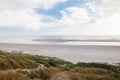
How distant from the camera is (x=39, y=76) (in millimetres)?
13570

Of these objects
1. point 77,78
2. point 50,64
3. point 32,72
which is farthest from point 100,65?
point 32,72

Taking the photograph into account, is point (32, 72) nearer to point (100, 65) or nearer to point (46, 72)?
point (46, 72)

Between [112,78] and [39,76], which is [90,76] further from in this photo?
[39,76]

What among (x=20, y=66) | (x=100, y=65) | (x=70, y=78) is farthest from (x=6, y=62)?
(x=100, y=65)

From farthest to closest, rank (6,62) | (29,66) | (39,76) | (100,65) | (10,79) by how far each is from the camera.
Result: (100,65)
(29,66)
(6,62)
(39,76)
(10,79)

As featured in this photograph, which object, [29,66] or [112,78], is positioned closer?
[112,78]

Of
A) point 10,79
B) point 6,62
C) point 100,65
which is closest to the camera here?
point 10,79

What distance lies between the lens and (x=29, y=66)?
17.7 metres

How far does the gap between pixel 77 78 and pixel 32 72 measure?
2668mm

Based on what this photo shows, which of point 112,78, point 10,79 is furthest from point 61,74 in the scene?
point 10,79

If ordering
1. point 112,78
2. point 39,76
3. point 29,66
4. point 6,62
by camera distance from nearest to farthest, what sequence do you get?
point 39,76 → point 112,78 → point 6,62 → point 29,66

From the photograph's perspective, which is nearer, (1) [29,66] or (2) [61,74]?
(2) [61,74]

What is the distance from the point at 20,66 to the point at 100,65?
24.8ft

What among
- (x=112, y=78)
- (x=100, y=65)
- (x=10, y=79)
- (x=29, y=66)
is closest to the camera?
(x=10, y=79)
